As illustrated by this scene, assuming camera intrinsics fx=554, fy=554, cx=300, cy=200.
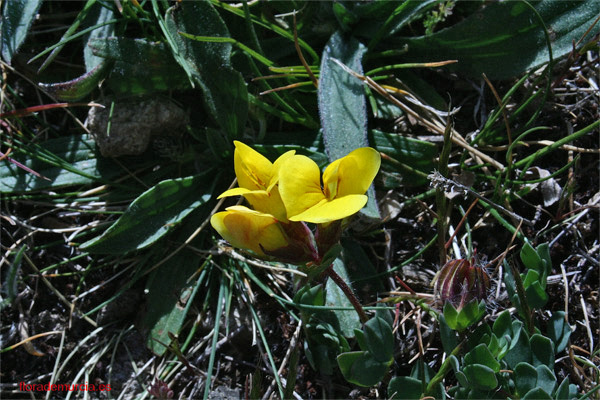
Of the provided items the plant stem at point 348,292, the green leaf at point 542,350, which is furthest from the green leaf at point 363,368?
the green leaf at point 542,350

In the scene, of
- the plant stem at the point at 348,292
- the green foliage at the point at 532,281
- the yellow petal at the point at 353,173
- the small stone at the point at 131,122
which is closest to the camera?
the yellow petal at the point at 353,173

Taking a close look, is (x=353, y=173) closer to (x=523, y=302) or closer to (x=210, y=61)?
(x=523, y=302)

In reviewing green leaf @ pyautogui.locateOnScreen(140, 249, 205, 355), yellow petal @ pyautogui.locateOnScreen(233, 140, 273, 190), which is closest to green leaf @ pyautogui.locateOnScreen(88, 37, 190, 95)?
green leaf @ pyautogui.locateOnScreen(140, 249, 205, 355)

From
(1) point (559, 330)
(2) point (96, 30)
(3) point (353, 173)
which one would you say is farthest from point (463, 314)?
(2) point (96, 30)

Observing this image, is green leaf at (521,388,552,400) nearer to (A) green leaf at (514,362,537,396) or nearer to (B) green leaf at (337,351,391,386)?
(A) green leaf at (514,362,537,396)

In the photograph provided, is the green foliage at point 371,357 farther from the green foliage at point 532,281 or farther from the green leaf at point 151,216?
the green leaf at point 151,216

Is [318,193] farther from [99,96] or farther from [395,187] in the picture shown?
[99,96]

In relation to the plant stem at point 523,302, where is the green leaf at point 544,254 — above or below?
above

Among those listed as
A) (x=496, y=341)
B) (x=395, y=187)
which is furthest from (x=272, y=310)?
(x=496, y=341)

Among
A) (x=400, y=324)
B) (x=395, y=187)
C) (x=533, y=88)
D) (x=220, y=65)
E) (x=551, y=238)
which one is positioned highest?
(x=220, y=65)
